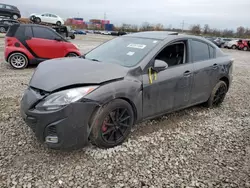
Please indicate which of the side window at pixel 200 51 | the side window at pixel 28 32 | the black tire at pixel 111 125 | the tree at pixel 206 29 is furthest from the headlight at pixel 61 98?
the tree at pixel 206 29

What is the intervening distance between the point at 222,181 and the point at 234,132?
4.79 ft

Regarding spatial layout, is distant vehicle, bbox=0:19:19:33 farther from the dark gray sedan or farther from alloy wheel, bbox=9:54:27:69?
the dark gray sedan

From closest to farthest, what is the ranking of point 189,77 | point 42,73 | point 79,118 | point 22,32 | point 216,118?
point 79,118 < point 42,73 < point 189,77 < point 216,118 < point 22,32

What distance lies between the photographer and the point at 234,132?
3.62 m

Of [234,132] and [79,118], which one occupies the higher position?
[79,118]

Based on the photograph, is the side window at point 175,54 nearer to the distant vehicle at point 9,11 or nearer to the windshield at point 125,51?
the windshield at point 125,51

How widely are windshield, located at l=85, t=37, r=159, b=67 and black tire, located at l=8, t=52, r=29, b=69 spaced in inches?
180

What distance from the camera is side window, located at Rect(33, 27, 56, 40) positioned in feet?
24.2

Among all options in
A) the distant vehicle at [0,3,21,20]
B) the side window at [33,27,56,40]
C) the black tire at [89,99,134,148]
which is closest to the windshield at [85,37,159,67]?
the black tire at [89,99,134,148]

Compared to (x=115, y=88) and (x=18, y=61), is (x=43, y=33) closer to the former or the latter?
(x=18, y=61)

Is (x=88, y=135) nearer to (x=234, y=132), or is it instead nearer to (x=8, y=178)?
(x=8, y=178)

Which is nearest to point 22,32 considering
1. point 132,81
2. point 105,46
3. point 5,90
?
point 5,90

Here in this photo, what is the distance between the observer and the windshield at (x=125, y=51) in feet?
10.3

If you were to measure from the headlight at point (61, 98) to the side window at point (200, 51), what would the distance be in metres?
2.31
